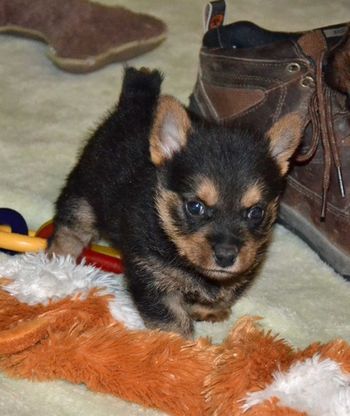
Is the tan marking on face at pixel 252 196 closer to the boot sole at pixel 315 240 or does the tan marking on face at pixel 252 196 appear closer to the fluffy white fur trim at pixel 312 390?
the fluffy white fur trim at pixel 312 390

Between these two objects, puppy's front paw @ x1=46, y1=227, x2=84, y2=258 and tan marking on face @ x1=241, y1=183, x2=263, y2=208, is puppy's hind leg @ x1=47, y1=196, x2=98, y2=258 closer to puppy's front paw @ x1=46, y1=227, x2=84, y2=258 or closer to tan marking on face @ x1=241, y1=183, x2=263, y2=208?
puppy's front paw @ x1=46, y1=227, x2=84, y2=258

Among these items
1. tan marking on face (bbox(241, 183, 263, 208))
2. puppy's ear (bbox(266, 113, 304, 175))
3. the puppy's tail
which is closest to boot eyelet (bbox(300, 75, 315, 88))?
puppy's ear (bbox(266, 113, 304, 175))

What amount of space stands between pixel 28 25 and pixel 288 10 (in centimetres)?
118

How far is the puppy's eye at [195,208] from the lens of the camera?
75.4 inches

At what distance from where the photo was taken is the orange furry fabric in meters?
1.67

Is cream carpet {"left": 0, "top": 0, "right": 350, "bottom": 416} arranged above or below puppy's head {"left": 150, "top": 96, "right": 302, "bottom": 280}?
below

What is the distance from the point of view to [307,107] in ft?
7.67

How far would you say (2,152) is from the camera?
2711mm

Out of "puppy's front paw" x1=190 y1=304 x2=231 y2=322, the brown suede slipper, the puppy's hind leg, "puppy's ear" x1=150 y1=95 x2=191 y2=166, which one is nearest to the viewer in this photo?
"puppy's ear" x1=150 y1=95 x2=191 y2=166

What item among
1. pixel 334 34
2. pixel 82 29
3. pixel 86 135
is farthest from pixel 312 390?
pixel 82 29

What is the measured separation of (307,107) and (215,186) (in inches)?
22.8

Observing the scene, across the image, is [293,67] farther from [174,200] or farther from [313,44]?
[174,200]

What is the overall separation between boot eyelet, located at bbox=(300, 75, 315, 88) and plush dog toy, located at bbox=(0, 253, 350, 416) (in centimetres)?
80

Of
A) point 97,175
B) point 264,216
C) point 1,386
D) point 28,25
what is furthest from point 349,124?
point 28,25
